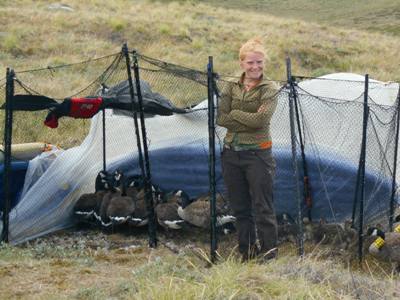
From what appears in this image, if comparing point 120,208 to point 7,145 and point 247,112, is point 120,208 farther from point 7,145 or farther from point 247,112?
point 247,112

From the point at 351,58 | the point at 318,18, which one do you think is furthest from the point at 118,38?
the point at 318,18

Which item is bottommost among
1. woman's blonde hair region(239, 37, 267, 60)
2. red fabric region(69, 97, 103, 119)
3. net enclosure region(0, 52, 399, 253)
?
net enclosure region(0, 52, 399, 253)

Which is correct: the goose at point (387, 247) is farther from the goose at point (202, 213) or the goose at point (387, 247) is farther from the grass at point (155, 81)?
the goose at point (202, 213)

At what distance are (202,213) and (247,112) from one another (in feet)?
8.53

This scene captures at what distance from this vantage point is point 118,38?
23984 millimetres

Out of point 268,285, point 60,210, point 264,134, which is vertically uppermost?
point 264,134

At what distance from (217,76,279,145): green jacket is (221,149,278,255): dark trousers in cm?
14

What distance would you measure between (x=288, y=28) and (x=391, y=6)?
1339 inches

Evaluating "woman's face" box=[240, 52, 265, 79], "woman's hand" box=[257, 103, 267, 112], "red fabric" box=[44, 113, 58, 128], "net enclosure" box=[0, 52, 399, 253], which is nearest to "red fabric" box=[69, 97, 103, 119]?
"net enclosure" box=[0, 52, 399, 253]

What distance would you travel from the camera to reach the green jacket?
6094mm

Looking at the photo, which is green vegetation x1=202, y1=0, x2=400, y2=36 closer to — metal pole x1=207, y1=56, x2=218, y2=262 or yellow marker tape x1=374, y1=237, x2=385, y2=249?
yellow marker tape x1=374, y1=237, x2=385, y2=249

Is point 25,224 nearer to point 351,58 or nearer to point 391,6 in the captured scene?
point 351,58

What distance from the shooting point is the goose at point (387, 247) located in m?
7.48

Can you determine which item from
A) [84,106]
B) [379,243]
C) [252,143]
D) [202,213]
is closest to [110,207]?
[202,213]
